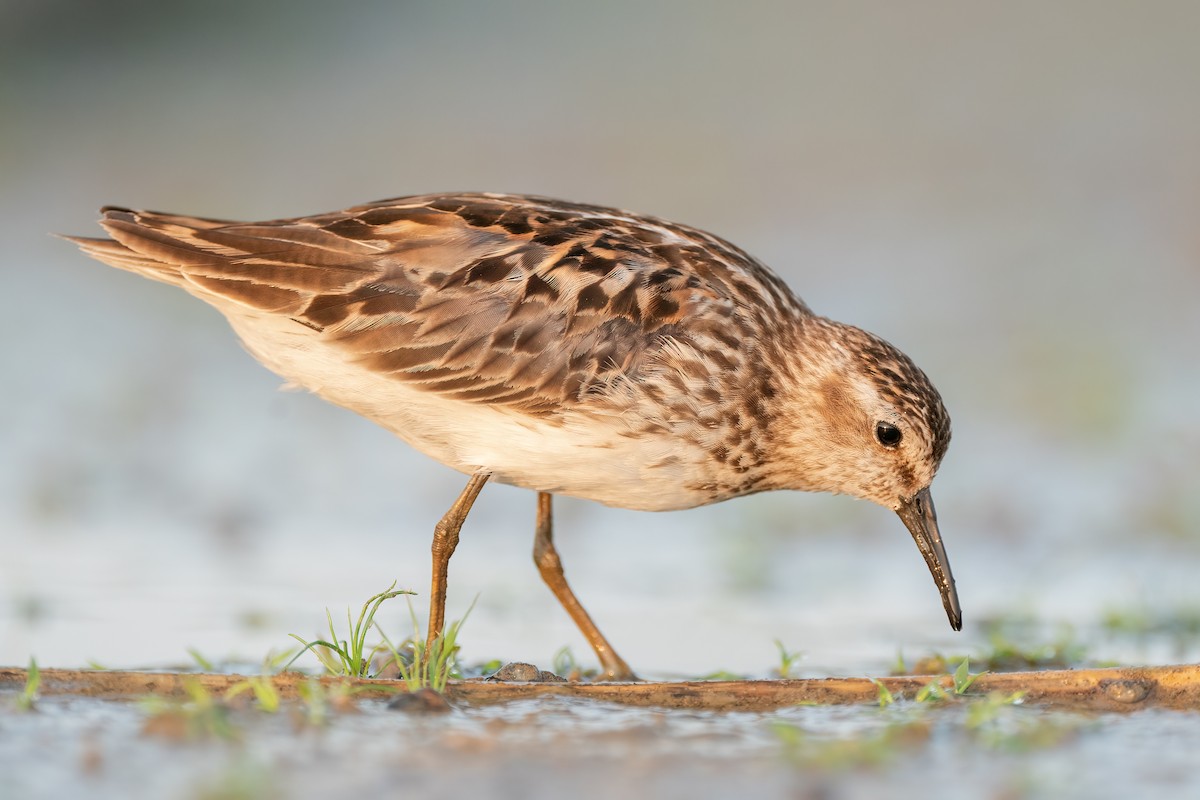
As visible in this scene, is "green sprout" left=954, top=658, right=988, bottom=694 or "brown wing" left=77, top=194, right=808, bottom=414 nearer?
"green sprout" left=954, top=658, right=988, bottom=694

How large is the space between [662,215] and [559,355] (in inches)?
347

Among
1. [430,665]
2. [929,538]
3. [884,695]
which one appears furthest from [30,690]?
[929,538]

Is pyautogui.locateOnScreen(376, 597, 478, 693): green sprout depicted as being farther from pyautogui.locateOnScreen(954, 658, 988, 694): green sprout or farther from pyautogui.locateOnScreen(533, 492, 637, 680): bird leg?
pyautogui.locateOnScreen(954, 658, 988, 694): green sprout

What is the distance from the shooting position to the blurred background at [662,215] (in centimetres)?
848

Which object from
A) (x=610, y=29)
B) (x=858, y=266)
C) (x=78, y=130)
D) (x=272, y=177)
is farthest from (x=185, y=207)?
(x=858, y=266)

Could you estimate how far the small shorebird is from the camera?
22.4 ft

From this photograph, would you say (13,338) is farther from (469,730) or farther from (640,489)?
(469,730)

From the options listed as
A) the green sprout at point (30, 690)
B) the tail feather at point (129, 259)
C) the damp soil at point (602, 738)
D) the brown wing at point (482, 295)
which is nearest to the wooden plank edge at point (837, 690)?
the damp soil at point (602, 738)

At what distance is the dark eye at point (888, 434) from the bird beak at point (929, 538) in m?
0.33

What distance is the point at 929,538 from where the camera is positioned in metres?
7.35

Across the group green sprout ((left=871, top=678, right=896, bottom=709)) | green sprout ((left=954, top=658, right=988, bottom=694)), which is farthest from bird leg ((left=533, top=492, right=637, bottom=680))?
green sprout ((left=954, top=658, right=988, bottom=694))

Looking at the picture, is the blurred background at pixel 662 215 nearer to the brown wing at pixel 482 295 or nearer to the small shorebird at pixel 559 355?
the small shorebird at pixel 559 355

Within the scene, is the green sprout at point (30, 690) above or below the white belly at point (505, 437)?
below

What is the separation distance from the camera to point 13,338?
519 inches
